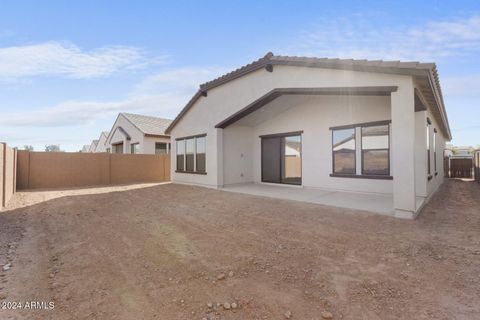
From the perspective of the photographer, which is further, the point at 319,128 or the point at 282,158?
the point at 282,158

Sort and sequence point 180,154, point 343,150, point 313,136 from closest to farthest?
point 343,150 < point 313,136 < point 180,154

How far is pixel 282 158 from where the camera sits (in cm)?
1147

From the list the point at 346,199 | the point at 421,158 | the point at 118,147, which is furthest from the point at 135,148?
the point at 421,158

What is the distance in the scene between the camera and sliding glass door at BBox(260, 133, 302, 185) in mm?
11016

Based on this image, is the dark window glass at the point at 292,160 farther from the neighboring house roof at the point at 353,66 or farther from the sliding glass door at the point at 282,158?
the neighboring house roof at the point at 353,66

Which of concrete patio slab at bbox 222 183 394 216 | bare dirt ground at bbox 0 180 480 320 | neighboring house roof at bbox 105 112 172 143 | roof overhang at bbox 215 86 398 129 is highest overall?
neighboring house roof at bbox 105 112 172 143

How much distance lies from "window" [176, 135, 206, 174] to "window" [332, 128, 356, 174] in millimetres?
6311

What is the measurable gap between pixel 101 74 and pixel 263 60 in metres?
7.51

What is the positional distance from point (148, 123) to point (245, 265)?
2036 cm

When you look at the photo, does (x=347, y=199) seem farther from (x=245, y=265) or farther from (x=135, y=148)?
(x=135, y=148)

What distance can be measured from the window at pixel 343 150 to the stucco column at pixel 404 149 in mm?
3382

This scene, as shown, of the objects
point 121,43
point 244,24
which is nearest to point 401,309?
point 244,24

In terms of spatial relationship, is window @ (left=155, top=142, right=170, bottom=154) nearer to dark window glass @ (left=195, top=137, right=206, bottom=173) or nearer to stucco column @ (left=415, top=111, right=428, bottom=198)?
dark window glass @ (left=195, top=137, right=206, bottom=173)

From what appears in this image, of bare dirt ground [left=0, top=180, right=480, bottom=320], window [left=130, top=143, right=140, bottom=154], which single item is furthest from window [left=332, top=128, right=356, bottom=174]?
window [left=130, top=143, right=140, bottom=154]
